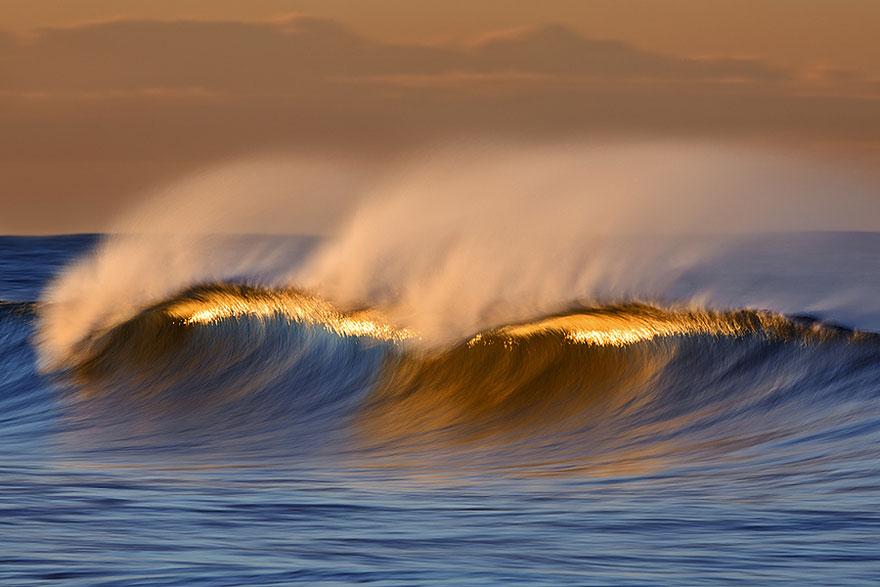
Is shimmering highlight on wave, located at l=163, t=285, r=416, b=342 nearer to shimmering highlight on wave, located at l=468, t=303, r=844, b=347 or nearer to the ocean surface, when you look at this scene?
the ocean surface

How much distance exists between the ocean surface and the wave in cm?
3

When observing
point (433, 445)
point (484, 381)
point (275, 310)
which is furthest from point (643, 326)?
point (275, 310)

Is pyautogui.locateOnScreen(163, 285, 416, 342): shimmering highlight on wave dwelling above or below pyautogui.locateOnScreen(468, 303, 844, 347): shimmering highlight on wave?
above

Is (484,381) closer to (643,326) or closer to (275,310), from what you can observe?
(643,326)

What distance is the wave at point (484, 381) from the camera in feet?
37.3

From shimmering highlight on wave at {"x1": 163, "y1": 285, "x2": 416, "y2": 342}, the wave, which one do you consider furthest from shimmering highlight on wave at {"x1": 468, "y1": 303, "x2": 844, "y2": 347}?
shimmering highlight on wave at {"x1": 163, "y1": 285, "x2": 416, "y2": 342}

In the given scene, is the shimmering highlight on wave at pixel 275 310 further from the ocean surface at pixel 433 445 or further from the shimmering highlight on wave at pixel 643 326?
the shimmering highlight on wave at pixel 643 326

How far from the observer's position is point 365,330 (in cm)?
1528

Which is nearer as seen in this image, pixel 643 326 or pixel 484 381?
pixel 484 381

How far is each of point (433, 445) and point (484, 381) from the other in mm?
2003

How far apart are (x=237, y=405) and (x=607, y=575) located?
26.9ft

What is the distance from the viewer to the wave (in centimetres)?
1136

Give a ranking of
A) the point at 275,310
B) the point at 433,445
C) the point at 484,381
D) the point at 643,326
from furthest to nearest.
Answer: the point at 275,310 < the point at 643,326 < the point at 484,381 < the point at 433,445

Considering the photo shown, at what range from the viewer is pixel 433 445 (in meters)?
11.5
